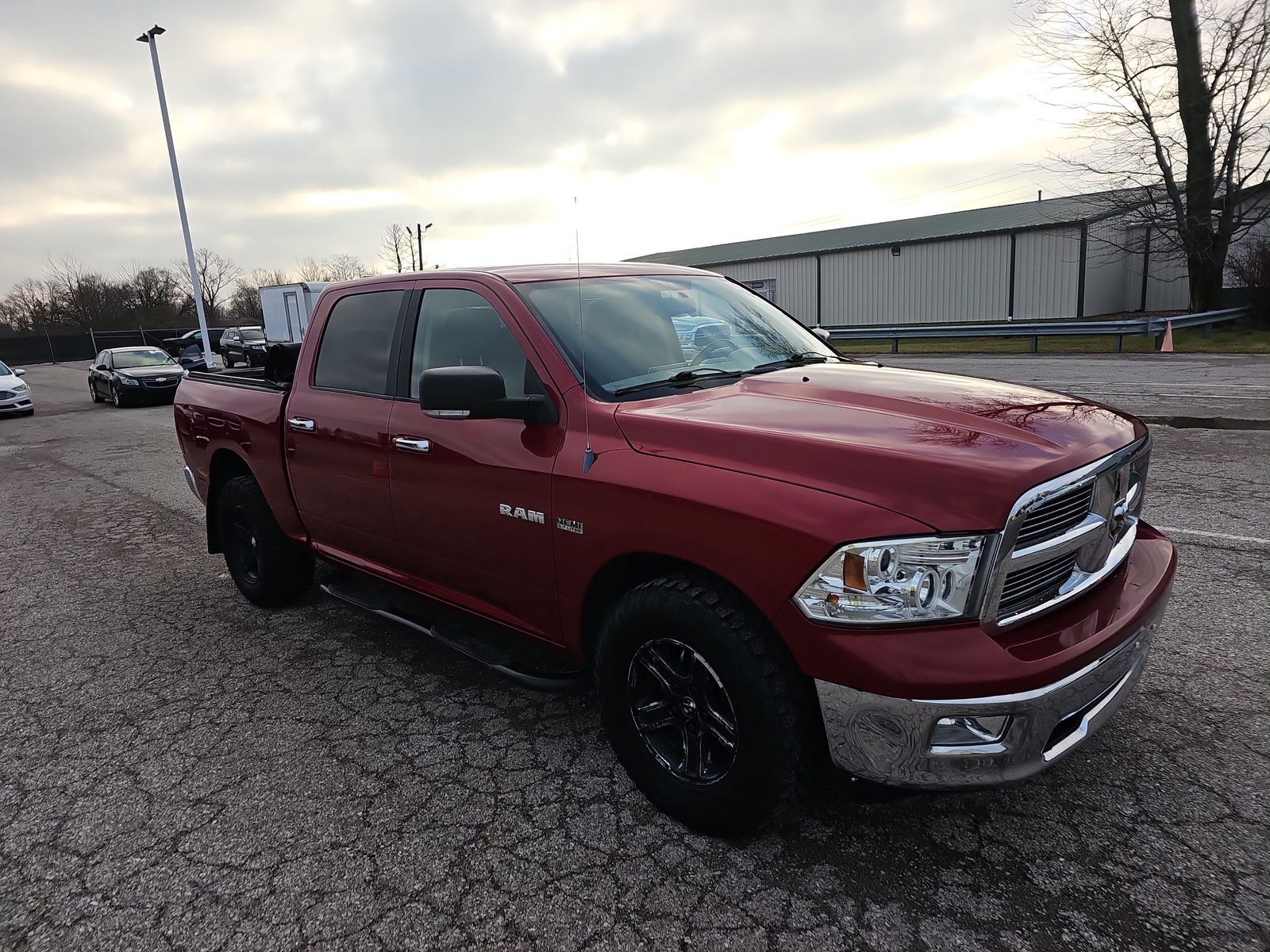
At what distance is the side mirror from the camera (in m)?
2.73

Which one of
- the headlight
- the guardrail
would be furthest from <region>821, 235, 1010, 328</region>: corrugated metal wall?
the headlight

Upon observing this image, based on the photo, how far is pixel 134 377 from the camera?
64.2 ft

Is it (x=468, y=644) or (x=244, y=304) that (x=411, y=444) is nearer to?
(x=468, y=644)

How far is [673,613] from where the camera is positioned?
2.42 m

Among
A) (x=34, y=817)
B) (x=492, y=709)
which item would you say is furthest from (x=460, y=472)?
(x=34, y=817)

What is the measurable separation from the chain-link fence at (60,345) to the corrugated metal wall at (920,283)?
138ft

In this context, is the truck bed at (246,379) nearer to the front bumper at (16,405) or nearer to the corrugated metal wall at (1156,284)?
the front bumper at (16,405)

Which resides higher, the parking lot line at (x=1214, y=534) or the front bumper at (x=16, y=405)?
the front bumper at (x=16, y=405)

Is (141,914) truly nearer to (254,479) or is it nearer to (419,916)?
(419,916)

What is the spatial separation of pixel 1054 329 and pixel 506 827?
1981 cm

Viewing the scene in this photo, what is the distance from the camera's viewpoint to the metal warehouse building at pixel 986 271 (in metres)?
29.0

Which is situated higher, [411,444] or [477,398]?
[477,398]

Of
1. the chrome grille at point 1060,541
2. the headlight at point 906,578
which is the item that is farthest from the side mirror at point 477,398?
the chrome grille at point 1060,541

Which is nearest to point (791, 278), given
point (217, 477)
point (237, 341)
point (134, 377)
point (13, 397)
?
point (237, 341)
